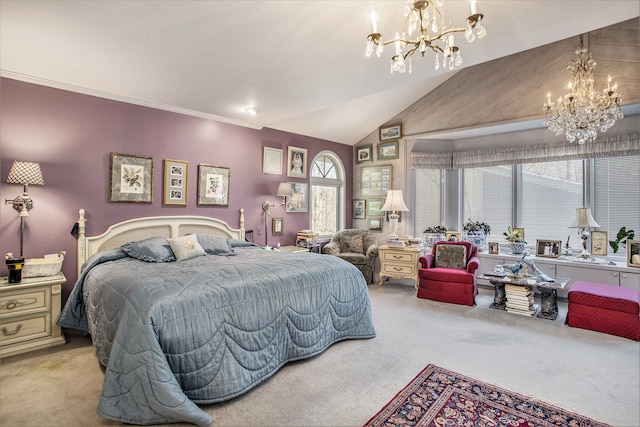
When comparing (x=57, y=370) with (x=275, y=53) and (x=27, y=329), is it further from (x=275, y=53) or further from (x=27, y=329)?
(x=275, y=53)

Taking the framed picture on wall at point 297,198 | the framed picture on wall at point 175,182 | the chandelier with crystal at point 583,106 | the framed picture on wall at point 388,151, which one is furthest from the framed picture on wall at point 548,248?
the framed picture on wall at point 175,182

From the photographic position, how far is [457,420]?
75.1 inches

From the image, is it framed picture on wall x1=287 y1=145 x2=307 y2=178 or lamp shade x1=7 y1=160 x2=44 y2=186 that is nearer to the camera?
lamp shade x1=7 y1=160 x2=44 y2=186

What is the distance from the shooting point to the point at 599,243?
4.38 metres

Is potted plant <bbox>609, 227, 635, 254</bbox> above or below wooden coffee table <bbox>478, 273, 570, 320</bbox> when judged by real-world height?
above

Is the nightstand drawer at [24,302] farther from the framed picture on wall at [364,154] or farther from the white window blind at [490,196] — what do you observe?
the white window blind at [490,196]

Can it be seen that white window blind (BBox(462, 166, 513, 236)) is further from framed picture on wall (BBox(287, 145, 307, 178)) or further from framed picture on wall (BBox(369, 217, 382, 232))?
framed picture on wall (BBox(287, 145, 307, 178))

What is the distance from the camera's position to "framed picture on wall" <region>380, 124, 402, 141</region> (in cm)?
583

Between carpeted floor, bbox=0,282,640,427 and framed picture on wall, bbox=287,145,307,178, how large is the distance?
9.86ft

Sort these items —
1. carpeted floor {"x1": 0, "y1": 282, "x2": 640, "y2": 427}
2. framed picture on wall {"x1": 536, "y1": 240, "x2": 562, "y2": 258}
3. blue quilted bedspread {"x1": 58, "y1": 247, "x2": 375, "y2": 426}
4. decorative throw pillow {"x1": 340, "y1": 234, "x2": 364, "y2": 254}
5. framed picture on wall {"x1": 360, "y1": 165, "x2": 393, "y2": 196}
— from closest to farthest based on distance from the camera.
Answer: blue quilted bedspread {"x1": 58, "y1": 247, "x2": 375, "y2": 426}, carpeted floor {"x1": 0, "y1": 282, "x2": 640, "y2": 427}, framed picture on wall {"x1": 536, "y1": 240, "x2": 562, "y2": 258}, decorative throw pillow {"x1": 340, "y1": 234, "x2": 364, "y2": 254}, framed picture on wall {"x1": 360, "y1": 165, "x2": 393, "y2": 196}

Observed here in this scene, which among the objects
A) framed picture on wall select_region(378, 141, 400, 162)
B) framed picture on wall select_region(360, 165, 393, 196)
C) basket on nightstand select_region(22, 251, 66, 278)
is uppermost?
framed picture on wall select_region(378, 141, 400, 162)

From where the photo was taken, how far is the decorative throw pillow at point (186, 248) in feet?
10.8

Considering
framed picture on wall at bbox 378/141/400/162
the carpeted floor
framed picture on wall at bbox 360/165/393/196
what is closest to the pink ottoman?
the carpeted floor

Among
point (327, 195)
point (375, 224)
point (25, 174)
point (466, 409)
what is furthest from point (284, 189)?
point (466, 409)
